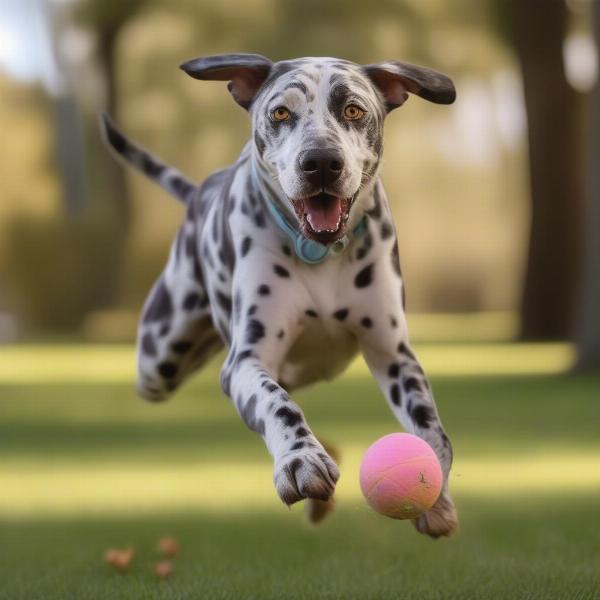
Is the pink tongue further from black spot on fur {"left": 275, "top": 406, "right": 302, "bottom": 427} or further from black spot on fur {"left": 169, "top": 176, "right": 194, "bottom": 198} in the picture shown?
black spot on fur {"left": 169, "top": 176, "right": 194, "bottom": 198}

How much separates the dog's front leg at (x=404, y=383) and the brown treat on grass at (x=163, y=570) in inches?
49.9

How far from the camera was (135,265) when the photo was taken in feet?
82.2

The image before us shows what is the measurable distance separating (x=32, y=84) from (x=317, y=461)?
22.7m

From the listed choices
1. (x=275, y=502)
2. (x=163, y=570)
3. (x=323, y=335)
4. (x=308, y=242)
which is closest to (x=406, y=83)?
(x=308, y=242)

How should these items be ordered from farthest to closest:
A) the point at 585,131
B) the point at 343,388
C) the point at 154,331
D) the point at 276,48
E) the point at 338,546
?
the point at 276,48 → the point at 585,131 → the point at 343,388 → the point at 338,546 → the point at 154,331

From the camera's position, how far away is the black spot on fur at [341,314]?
14.1ft

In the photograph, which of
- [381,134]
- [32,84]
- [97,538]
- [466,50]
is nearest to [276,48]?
[466,50]

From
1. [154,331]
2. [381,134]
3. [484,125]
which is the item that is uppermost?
[381,134]

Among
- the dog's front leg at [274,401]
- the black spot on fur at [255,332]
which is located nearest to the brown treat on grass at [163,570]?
the dog's front leg at [274,401]

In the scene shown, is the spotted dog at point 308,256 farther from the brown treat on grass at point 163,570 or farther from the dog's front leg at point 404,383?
the brown treat on grass at point 163,570

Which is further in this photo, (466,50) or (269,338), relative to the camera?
(466,50)

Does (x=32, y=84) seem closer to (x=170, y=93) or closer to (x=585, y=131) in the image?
(x=170, y=93)

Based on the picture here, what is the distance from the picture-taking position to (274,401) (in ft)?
12.9

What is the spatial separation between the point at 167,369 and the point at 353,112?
1763mm
